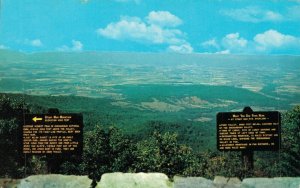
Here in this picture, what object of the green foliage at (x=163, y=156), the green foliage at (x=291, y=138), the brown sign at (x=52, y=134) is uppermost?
the brown sign at (x=52, y=134)

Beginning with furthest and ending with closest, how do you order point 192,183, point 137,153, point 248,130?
point 137,153 < point 248,130 < point 192,183

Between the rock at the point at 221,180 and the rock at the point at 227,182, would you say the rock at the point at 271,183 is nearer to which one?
the rock at the point at 227,182

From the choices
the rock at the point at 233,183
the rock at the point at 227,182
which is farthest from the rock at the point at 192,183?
the rock at the point at 233,183

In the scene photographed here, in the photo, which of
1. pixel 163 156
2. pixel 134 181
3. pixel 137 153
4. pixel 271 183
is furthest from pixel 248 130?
pixel 137 153

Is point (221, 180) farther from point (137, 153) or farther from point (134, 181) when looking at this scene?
point (137, 153)

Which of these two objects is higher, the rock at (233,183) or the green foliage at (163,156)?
the rock at (233,183)

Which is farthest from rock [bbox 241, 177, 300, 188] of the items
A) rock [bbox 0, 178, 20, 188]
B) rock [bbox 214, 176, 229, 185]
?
rock [bbox 0, 178, 20, 188]
